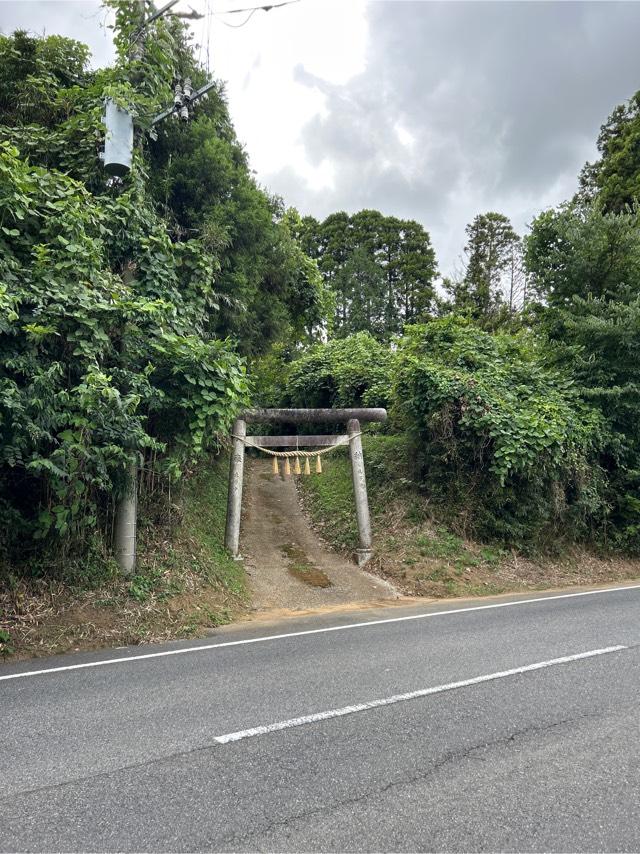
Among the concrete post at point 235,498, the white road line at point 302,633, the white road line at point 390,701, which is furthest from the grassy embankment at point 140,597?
the white road line at point 390,701

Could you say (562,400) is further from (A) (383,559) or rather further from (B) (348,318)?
(B) (348,318)

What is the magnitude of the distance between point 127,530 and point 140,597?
3.38 ft

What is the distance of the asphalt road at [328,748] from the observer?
2.78 meters

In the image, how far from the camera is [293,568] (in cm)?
1125

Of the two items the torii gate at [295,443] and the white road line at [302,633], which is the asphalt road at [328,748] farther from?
the torii gate at [295,443]

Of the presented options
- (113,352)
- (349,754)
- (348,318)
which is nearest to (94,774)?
(349,754)

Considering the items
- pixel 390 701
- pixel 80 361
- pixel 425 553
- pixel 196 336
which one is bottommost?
pixel 390 701

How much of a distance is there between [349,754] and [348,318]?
32.3 metres

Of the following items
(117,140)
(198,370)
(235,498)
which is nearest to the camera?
(198,370)

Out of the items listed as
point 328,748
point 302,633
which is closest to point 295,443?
point 302,633

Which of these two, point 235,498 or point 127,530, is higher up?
point 235,498

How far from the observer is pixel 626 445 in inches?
546

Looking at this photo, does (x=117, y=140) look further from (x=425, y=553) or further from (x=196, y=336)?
(x=425, y=553)

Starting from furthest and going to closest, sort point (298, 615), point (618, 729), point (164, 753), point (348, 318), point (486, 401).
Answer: point (348, 318) < point (486, 401) < point (298, 615) < point (618, 729) < point (164, 753)
